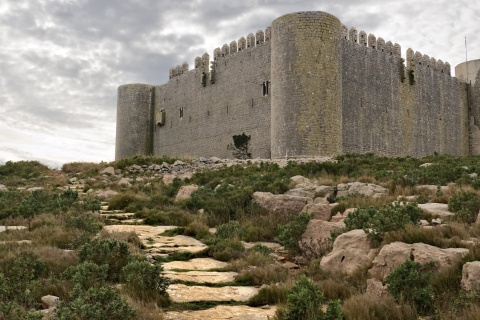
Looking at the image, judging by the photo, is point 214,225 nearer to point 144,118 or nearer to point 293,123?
point 293,123

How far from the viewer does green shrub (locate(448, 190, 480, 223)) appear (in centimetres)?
748

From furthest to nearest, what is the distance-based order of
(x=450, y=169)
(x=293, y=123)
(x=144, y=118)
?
(x=144, y=118), (x=293, y=123), (x=450, y=169)

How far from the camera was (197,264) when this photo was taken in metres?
7.56

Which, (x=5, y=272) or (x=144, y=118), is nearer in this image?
(x=5, y=272)

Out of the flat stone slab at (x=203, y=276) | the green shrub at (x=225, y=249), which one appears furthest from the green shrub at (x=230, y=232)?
the flat stone slab at (x=203, y=276)

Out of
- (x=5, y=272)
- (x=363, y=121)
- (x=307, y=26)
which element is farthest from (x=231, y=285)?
(x=363, y=121)

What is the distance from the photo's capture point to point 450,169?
1356 cm

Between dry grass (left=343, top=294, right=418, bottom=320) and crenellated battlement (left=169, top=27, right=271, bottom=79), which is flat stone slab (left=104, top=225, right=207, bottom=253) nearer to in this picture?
dry grass (left=343, top=294, right=418, bottom=320)

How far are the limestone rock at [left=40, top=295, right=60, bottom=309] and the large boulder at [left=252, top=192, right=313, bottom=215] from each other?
5945 millimetres

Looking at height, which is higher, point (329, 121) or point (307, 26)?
point (307, 26)

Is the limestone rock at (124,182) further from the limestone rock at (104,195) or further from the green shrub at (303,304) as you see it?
the green shrub at (303,304)

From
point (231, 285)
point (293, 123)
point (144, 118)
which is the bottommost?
point (231, 285)

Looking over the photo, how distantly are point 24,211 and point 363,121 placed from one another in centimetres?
2005

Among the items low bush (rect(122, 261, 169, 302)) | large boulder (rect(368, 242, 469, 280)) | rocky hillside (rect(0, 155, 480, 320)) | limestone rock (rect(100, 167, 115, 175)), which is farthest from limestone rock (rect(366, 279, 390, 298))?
limestone rock (rect(100, 167, 115, 175))
